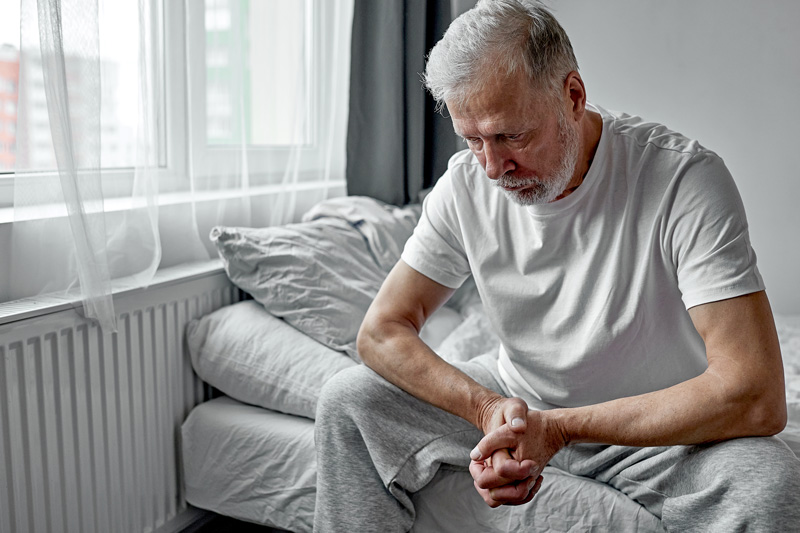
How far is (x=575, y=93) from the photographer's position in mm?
1116

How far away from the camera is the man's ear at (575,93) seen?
110 cm

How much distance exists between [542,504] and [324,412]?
39 centimetres

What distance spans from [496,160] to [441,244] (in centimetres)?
24

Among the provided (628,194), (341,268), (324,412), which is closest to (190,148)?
(341,268)

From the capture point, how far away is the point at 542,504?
1.13 m

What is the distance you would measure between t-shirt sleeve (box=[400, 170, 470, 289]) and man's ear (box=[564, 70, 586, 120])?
0.27 metres

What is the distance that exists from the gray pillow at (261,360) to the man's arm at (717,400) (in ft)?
1.78

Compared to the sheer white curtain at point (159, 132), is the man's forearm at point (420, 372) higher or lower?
lower

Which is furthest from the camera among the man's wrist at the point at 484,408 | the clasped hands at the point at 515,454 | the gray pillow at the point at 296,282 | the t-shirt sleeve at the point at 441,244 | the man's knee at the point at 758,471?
the gray pillow at the point at 296,282

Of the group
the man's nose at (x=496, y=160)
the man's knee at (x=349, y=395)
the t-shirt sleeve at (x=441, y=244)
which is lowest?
the man's knee at (x=349, y=395)

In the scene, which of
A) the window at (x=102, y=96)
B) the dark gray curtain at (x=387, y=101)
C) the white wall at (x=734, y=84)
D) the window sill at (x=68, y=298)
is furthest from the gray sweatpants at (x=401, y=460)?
the white wall at (x=734, y=84)

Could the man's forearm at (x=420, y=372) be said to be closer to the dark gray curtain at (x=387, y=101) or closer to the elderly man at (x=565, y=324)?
the elderly man at (x=565, y=324)

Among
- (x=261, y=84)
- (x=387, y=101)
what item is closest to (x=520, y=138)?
(x=261, y=84)

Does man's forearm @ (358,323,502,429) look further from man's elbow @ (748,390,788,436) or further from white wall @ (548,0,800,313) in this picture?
white wall @ (548,0,800,313)
